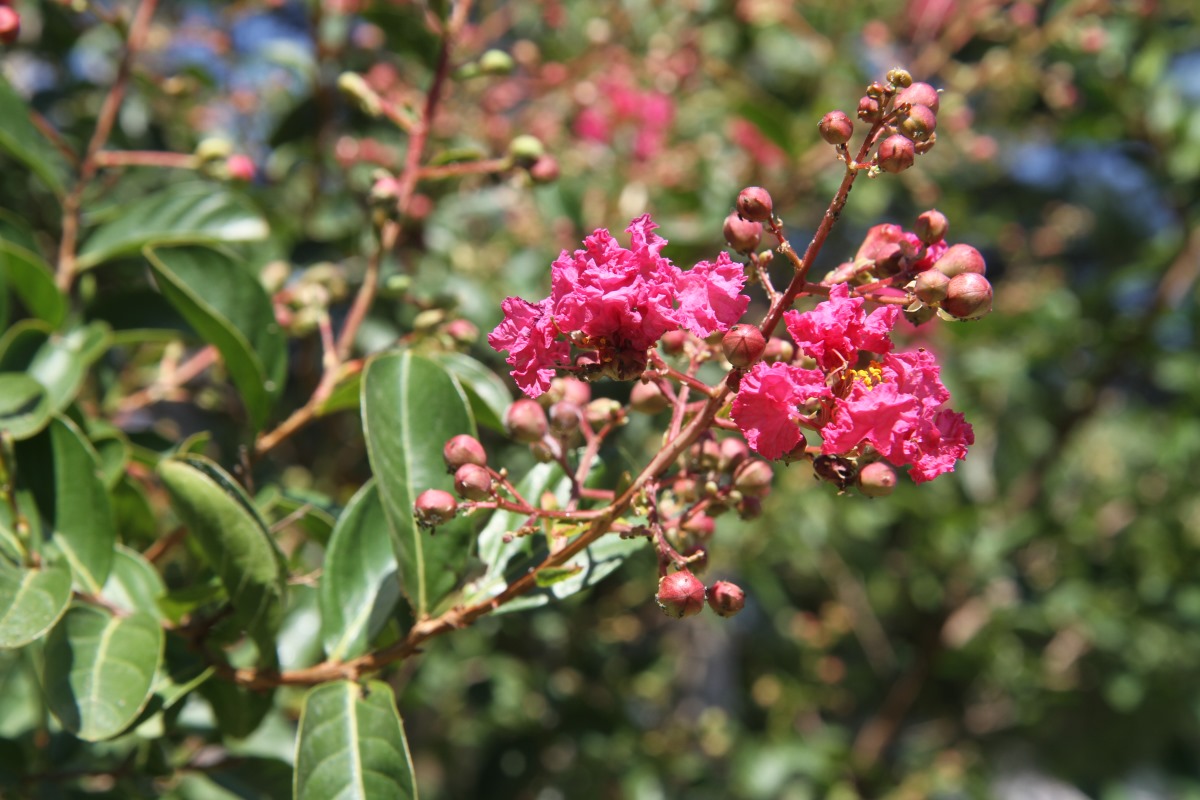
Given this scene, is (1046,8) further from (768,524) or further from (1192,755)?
(1192,755)

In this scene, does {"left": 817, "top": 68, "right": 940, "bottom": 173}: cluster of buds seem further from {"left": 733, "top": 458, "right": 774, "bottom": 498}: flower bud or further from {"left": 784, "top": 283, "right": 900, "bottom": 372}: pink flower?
{"left": 733, "top": 458, "right": 774, "bottom": 498}: flower bud

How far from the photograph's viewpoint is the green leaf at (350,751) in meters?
1.07

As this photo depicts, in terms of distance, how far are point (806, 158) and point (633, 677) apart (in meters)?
1.60

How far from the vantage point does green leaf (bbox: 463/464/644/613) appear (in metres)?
1.15

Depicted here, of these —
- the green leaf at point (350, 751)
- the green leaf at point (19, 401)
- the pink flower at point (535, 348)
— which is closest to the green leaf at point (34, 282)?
the green leaf at point (19, 401)

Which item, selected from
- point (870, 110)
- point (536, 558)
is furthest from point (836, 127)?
point (536, 558)

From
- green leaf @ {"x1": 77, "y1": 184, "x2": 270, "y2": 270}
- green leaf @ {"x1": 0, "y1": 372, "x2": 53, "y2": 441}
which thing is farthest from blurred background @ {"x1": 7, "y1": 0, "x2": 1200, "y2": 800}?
green leaf @ {"x1": 0, "y1": 372, "x2": 53, "y2": 441}

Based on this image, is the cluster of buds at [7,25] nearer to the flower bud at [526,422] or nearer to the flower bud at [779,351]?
the flower bud at [526,422]

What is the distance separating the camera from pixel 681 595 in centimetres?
96

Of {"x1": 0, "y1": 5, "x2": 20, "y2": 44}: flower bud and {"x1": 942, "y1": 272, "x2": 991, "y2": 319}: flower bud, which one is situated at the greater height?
{"x1": 942, "y1": 272, "x2": 991, "y2": 319}: flower bud

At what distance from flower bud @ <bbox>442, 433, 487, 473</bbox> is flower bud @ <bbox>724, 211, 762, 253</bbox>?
1.15ft

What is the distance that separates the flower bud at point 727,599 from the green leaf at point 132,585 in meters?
0.77

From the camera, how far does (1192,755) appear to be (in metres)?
4.36

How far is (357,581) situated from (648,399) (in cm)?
47
